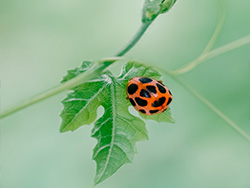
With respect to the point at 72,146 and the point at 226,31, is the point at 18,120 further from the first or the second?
the point at 226,31

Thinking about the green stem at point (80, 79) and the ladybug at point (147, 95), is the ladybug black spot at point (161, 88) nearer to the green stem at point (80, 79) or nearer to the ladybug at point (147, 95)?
the ladybug at point (147, 95)

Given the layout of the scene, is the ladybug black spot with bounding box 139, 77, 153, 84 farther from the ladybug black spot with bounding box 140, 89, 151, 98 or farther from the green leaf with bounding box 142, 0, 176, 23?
the green leaf with bounding box 142, 0, 176, 23

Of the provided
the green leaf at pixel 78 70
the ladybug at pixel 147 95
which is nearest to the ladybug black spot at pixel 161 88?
the ladybug at pixel 147 95

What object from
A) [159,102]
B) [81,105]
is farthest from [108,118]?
[159,102]

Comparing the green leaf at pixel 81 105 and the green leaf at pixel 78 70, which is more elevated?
the green leaf at pixel 78 70

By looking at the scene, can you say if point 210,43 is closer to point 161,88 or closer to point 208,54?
point 208,54

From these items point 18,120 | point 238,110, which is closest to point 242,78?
point 238,110
